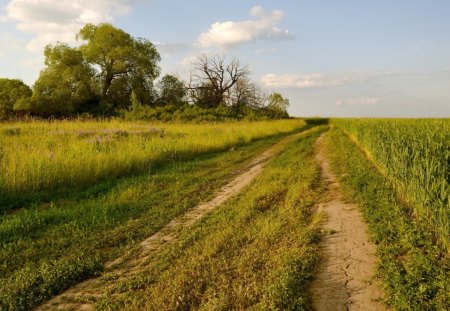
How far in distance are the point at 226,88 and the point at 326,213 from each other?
4181 centimetres

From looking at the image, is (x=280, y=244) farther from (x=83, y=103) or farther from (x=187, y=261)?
(x=83, y=103)

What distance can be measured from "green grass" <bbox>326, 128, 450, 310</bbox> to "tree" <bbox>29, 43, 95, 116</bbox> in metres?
32.0

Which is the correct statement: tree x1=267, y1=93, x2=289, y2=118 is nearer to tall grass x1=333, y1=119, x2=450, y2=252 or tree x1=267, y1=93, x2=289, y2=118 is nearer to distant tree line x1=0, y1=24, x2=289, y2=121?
distant tree line x1=0, y1=24, x2=289, y2=121

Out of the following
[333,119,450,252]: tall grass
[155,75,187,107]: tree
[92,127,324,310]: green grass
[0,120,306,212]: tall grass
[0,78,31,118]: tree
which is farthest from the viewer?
[155,75,187,107]: tree

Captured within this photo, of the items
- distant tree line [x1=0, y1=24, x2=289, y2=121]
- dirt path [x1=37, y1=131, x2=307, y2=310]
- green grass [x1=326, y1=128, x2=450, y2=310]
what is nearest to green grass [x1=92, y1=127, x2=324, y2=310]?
dirt path [x1=37, y1=131, x2=307, y2=310]

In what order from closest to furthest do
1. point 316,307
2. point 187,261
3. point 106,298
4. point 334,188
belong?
1. point 316,307
2. point 106,298
3. point 187,261
4. point 334,188

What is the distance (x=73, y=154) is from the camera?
10.0 metres

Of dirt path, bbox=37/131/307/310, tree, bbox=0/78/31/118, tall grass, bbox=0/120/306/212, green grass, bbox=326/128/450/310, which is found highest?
tree, bbox=0/78/31/118

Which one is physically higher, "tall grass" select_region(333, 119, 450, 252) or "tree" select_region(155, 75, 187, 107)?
"tree" select_region(155, 75, 187, 107)

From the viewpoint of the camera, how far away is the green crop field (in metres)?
3.72

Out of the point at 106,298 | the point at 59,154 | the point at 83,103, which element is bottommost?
the point at 106,298

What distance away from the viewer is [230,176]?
34.2 feet

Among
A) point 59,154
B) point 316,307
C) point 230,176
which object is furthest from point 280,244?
point 59,154

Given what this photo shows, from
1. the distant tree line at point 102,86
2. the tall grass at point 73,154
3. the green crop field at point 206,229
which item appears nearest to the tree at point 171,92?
the distant tree line at point 102,86
